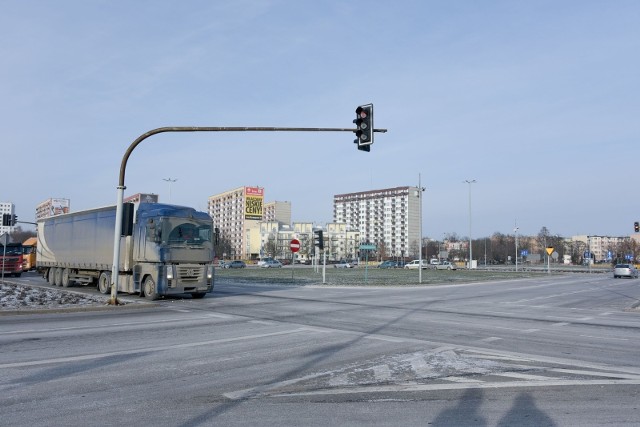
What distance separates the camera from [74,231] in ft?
85.6

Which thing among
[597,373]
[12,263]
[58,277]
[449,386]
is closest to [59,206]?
[12,263]

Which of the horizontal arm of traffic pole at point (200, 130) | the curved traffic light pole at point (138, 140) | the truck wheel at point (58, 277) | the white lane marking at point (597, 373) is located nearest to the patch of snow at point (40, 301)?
the curved traffic light pole at point (138, 140)

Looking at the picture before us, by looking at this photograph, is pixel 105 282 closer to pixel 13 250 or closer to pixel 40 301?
pixel 40 301

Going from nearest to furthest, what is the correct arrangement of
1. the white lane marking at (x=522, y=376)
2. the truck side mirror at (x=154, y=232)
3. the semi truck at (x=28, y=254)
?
the white lane marking at (x=522, y=376), the truck side mirror at (x=154, y=232), the semi truck at (x=28, y=254)

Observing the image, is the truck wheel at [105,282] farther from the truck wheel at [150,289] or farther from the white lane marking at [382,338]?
the white lane marking at [382,338]

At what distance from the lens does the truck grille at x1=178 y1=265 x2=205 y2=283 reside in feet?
67.2

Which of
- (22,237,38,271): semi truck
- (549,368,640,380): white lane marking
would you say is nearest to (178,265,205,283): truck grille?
(549,368,640,380): white lane marking

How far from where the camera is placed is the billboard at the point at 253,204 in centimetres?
7775

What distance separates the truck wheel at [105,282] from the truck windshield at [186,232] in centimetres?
500

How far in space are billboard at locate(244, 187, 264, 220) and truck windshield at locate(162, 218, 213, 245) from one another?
55180 mm

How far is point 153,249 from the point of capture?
66.1 feet

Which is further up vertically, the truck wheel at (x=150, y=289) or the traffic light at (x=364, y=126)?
the traffic light at (x=364, y=126)

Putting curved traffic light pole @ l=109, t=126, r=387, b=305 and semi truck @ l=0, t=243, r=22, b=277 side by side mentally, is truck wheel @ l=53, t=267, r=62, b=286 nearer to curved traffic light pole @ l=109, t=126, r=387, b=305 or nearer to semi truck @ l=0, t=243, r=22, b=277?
curved traffic light pole @ l=109, t=126, r=387, b=305

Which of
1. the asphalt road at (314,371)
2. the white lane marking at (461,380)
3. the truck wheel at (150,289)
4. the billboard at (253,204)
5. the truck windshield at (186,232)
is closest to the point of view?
the asphalt road at (314,371)
